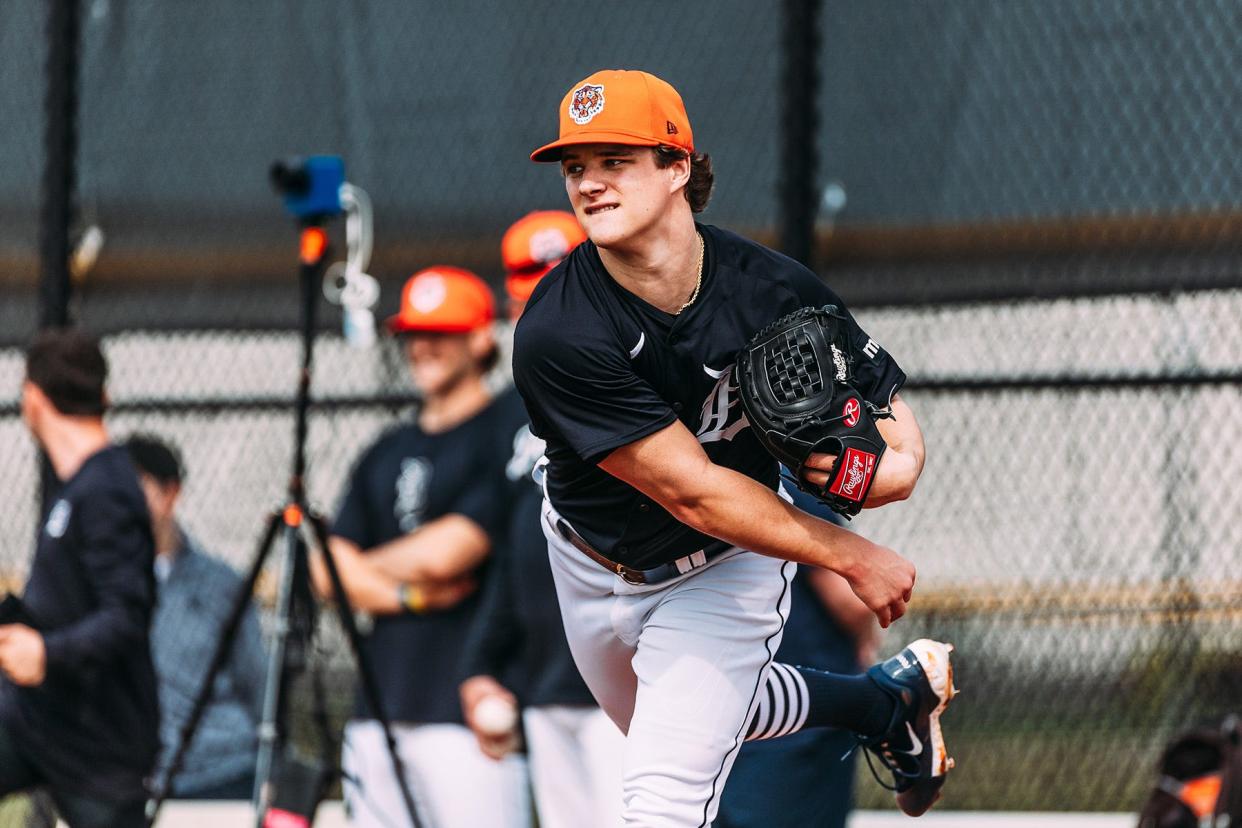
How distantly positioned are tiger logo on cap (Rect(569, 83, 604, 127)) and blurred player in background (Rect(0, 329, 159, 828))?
7.37 feet

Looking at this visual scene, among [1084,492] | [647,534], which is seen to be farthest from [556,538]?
[1084,492]

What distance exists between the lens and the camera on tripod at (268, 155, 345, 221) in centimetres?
487

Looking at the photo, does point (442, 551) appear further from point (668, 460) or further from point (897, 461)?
point (897, 461)

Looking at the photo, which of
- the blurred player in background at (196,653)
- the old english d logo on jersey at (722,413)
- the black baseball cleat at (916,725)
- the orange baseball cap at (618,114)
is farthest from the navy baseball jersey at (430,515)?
the orange baseball cap at (618,114)

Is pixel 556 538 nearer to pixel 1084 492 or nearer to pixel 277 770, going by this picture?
pixel 277 770

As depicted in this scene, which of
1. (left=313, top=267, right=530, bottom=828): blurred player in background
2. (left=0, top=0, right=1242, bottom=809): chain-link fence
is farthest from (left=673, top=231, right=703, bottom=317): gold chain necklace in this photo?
(left=0, top=0, right=1242, bottom=809): chain-link fence

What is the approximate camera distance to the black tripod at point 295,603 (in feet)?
15.7

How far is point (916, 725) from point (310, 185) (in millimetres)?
2237

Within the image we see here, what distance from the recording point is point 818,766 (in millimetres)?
4090

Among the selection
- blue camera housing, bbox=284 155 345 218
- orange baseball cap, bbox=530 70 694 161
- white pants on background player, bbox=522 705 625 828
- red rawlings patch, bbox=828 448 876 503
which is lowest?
white pants on background player, bbox=522 705 625 828

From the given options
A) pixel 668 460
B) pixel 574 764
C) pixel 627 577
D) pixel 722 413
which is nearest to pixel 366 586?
pixel 574 764

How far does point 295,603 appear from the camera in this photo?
4.98 meters

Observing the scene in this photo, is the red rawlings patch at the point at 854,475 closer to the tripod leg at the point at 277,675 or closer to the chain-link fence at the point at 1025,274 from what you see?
the chain-link fence at the point at 1025,274

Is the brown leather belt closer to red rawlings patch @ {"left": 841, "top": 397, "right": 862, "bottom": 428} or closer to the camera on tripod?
red rawlings patch @ {"left": 841, "top": 397, "right": 862, "bottom": 428}
